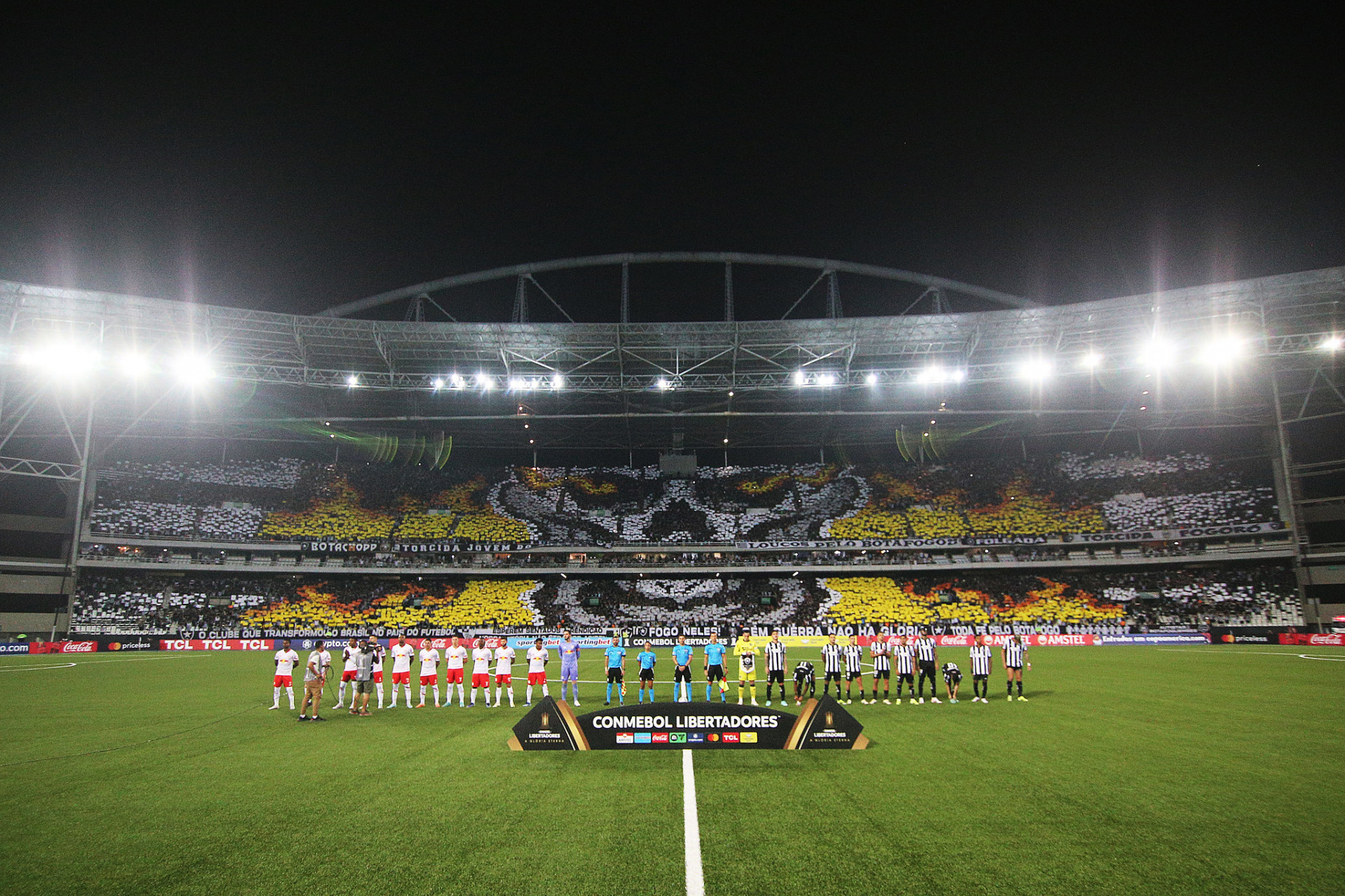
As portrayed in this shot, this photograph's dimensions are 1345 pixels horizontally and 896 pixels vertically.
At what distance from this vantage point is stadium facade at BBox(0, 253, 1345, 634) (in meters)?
31.7

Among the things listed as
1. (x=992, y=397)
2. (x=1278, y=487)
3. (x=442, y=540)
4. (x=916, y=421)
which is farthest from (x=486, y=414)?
(x=1278, y=487)

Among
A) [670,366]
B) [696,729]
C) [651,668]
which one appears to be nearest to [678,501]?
[670,366]

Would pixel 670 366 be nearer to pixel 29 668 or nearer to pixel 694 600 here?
pixel 694 600

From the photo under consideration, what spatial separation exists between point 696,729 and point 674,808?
3238 mm

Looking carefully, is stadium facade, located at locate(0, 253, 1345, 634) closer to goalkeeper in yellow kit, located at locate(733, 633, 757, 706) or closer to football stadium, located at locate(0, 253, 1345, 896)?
football stadium, located at locate(0, 253, 1345, 896)

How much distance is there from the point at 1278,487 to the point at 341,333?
175 feet

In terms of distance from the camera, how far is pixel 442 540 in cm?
4484

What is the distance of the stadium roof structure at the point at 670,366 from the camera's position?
29406 mm

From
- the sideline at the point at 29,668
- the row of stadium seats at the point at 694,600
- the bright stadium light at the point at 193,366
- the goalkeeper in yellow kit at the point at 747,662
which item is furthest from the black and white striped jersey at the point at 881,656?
the bright stadium light at the point at 193,366

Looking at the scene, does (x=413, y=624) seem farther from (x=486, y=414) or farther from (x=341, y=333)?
(x=341, y=333)

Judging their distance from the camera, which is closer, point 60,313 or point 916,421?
point 60,313

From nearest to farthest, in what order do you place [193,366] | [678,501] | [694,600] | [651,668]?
[651,668] < [193,366] < [694,600] < [678,501]

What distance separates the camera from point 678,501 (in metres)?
50.0

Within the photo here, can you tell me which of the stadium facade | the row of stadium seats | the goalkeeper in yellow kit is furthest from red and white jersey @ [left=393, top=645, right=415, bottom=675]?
the row of stadium seats
